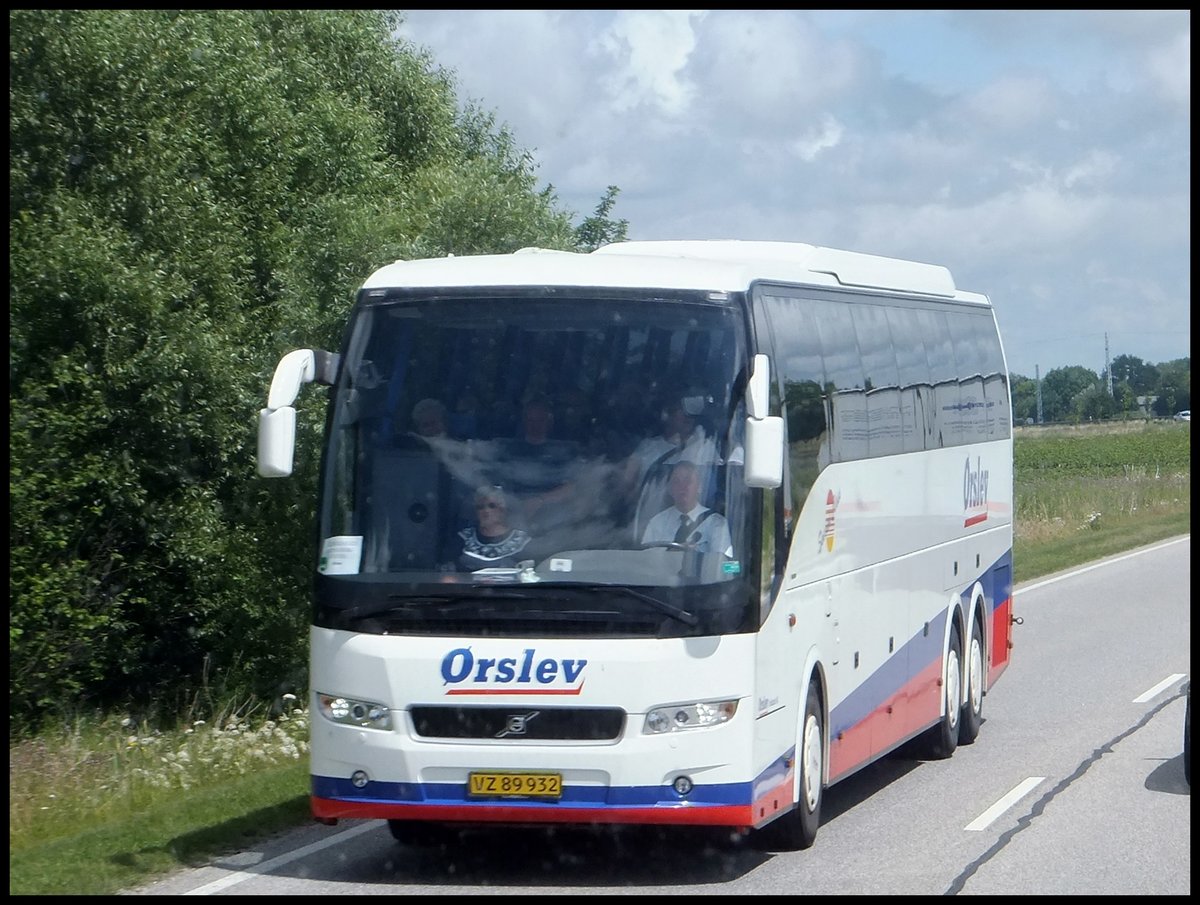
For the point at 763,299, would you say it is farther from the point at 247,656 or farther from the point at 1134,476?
the point at 1134,476

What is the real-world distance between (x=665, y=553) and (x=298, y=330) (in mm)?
12662

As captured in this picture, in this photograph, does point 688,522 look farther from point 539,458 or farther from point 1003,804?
point 1003,804

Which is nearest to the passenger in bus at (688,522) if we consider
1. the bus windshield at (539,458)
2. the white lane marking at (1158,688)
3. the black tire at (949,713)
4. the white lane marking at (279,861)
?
the bus windshield at (539,458)

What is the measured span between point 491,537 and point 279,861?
2139mm

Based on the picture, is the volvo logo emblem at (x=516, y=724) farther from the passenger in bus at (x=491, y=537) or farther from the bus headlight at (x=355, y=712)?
the passenger in bus at (x=491, y=537)

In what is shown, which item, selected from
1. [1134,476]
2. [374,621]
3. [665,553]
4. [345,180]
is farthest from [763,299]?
[1134,476]

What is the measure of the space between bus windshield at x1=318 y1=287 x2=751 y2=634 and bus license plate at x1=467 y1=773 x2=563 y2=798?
2.52ft

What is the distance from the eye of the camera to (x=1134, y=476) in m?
58.8

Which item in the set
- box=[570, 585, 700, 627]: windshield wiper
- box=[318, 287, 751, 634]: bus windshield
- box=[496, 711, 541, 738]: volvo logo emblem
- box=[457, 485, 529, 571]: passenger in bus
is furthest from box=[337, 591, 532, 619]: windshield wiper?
box=[496, 711, 541, 738]: volvo logo emblem

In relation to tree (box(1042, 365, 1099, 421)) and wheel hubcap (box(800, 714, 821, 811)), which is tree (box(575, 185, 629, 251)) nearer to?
wheel hubcap (box(800, 714, 821, 811))

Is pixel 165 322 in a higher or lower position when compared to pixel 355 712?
higher

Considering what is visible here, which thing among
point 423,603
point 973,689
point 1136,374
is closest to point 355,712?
point 423,603

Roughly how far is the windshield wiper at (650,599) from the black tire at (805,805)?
144 cm

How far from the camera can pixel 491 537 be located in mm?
8562
